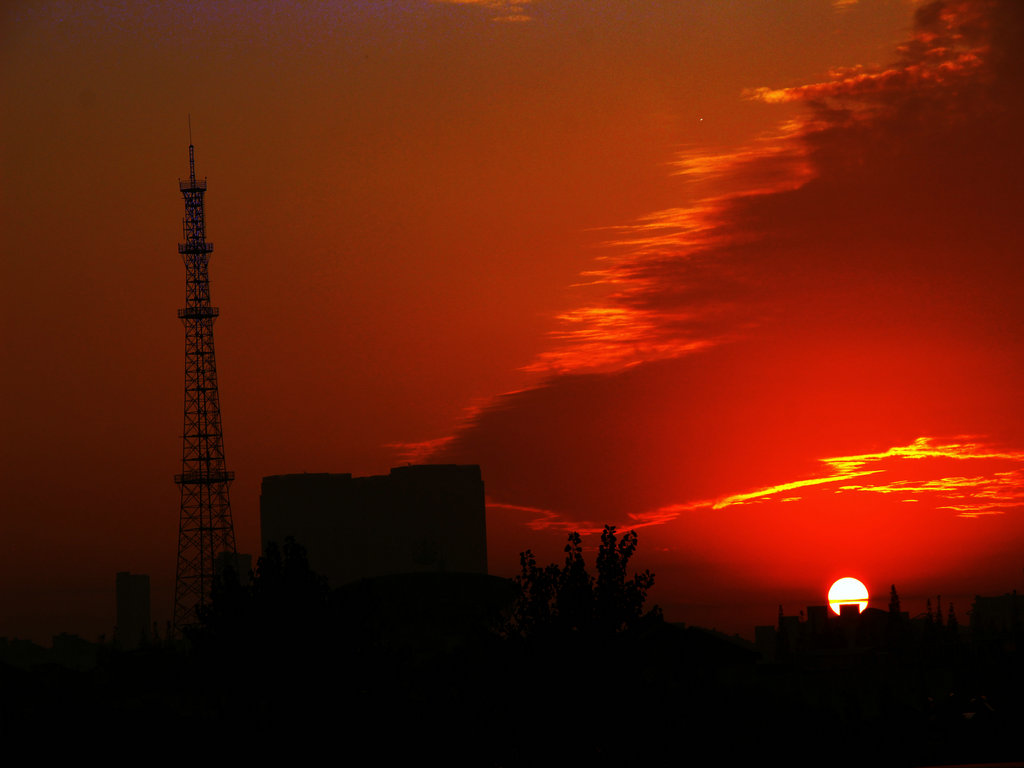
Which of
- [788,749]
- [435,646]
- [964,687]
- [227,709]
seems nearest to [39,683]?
[227,709]

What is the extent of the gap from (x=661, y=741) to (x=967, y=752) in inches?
880

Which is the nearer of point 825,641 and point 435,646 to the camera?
point 435,646

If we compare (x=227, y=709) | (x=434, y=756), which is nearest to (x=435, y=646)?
(x=227, y=709)

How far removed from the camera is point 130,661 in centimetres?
5022

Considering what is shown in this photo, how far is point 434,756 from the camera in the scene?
33.4m

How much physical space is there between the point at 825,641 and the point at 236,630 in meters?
169

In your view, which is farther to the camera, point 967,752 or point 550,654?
point 967,752

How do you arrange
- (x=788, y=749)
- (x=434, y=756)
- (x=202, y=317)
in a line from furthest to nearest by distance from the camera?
(x=202, y=317) < (x=788, y=749) < (x=434, y=756)

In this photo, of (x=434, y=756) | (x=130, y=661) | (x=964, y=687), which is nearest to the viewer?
(x=434, y=756)

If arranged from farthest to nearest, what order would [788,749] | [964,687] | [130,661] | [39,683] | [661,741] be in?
[964,687] < [130,661] < [39,683] < [788,749] < [661,741]

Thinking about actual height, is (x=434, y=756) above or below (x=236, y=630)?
below

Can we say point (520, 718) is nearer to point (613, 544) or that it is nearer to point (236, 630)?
point (613, 544)

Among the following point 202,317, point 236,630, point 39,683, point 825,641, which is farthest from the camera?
point 825,641

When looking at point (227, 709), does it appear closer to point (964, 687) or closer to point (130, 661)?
point (130, 661)
